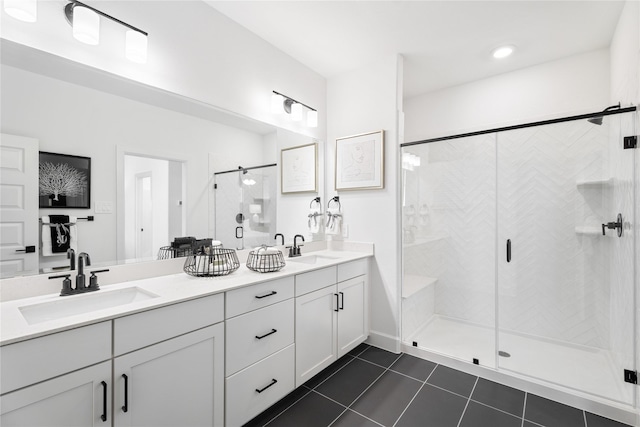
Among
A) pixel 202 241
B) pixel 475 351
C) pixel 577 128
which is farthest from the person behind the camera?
pixel 475 351

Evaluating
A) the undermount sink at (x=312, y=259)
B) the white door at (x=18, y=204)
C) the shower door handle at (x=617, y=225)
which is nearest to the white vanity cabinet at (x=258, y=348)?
the undermount sink at (x=312, y=259)

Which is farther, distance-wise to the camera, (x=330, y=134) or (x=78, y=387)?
(x=330, y=134)

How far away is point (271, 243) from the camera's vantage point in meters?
2.41

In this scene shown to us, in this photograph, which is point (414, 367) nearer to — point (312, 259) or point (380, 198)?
point (312, 259)

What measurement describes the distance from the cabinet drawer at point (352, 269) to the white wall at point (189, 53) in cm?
134

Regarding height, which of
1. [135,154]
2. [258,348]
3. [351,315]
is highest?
[135,154]

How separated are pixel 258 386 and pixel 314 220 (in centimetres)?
157

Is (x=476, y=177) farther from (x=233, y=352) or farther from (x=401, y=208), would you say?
(x=233, y=352)

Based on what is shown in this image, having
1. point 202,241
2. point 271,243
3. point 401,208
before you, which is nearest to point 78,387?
point 202,241

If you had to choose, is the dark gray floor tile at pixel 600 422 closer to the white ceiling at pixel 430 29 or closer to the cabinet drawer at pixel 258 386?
the cabinet drawer at pixel 258 386

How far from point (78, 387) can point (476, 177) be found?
287 centimetres

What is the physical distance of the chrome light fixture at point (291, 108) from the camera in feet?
7.89

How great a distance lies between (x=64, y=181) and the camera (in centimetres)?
135

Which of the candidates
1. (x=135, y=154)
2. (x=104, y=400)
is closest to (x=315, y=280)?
(x=104, y=400)
